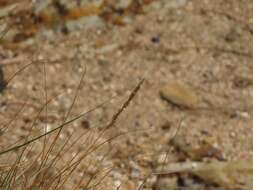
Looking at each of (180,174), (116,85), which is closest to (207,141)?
(180,174)

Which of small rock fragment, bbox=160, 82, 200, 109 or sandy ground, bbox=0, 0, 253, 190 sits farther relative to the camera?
small rock fragment, bbox=160, 82, 200, 109

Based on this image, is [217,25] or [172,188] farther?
[217,25]

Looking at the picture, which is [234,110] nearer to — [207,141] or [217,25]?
[207,141]

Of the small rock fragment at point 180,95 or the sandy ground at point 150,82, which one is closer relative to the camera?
the sandy ground at point 150,82

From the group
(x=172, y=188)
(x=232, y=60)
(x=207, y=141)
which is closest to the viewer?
(x=172, y=188)

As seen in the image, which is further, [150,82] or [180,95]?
[150,82]
